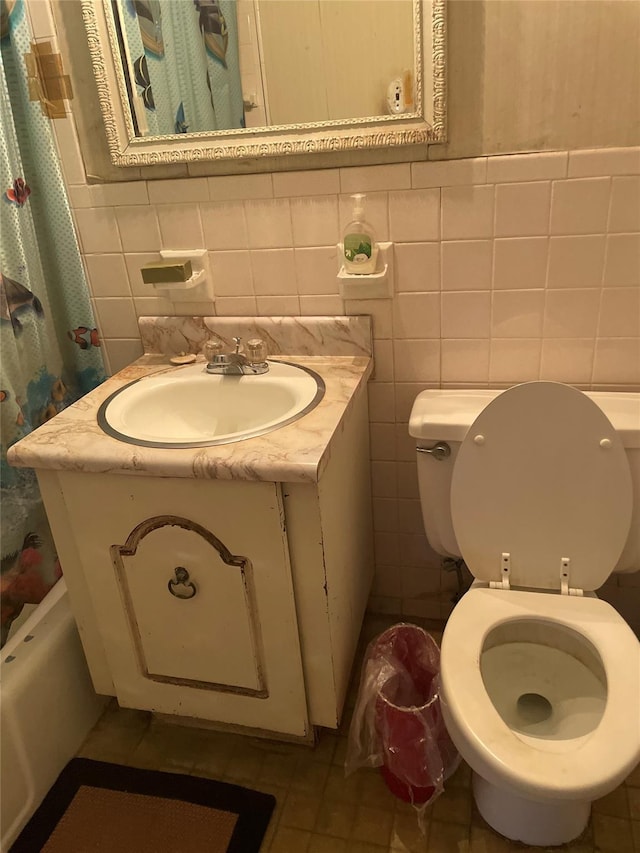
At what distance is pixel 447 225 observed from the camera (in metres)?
1.31

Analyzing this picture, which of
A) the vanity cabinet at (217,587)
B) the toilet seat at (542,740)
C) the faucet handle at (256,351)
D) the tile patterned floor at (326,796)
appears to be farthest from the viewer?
the faucet handle at (256,351)

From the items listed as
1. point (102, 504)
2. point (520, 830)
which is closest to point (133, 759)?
point (102, 504)

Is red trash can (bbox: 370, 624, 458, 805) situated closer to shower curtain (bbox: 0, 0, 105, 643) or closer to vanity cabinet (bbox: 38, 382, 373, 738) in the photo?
vanity cabinet (bbox: 38, 382, 373, 738)

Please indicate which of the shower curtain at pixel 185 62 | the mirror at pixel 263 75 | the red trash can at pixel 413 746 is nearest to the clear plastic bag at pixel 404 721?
the red trash can at pixel 413 746

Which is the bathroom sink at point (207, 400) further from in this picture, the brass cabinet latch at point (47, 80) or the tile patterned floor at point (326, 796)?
the tile patterned floor at point (326, 796)

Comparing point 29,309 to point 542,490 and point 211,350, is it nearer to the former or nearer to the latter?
point 211,350

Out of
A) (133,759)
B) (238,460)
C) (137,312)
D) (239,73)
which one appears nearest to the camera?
(238,460)

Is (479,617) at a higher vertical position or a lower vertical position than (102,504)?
lower

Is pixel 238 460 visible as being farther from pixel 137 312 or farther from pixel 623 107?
pixel 623 107

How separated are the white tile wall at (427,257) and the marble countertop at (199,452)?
28 centimetres

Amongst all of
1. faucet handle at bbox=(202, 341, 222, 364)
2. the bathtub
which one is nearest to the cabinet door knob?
the bathtub

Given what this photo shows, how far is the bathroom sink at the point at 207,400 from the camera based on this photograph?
1.32 meters

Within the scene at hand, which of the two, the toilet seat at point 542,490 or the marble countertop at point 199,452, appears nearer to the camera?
the marble countertop at point 199,452

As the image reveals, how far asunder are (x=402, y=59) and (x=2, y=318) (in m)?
0.94
